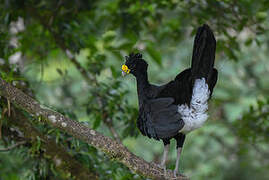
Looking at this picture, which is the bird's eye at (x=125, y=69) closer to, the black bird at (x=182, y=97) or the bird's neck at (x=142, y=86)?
the black bird at (x=182, y=97)

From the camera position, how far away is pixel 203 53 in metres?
2.71

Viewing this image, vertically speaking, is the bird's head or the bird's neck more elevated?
the bird's head

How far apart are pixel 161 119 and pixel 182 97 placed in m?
0.24

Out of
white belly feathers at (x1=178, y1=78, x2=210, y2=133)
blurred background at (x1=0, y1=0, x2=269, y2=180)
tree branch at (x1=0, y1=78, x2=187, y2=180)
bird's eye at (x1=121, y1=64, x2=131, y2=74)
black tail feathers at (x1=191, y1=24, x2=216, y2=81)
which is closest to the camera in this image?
tree branch at (x1=0, y1=78, x2=187, y2=180)

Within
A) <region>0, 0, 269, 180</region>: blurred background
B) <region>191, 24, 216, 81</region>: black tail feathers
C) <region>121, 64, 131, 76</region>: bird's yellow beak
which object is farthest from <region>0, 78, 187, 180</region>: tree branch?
<region>191, 24, 216, 81</region>: black tail feathers

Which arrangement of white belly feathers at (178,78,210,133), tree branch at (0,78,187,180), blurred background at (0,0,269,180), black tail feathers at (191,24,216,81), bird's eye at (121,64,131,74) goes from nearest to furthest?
tree branch at (0,78,187,180)
black tail feathers at (191,24,216,81)
white belly feathers at (178,78,210,133)
bird's eye at (121,64,131,74)
blurred background at (0,0,269,180)

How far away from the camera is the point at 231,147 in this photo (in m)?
8.11

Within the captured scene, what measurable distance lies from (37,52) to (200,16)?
76.8 inches

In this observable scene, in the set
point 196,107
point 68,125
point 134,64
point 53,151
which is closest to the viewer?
Result: point 68,125

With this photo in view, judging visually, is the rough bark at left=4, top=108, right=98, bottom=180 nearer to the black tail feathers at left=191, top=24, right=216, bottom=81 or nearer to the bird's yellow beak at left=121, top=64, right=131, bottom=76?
the bird's yellow beak at left=121, top=64, right=131, bottom=76

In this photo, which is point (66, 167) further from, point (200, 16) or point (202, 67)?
point (200, 16)

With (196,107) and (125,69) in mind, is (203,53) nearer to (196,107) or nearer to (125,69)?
(196,107)

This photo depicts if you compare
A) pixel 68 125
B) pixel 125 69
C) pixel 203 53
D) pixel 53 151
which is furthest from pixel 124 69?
pixel 53 151

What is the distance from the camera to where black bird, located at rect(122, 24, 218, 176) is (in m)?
2.72
